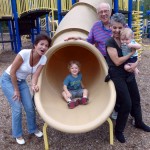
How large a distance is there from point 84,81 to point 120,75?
3.81 ft

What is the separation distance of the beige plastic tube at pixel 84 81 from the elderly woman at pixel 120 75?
0.12 metres

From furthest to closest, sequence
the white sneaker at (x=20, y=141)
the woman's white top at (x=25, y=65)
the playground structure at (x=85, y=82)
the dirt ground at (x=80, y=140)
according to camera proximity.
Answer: the white sneaker at (x=20, y=141) < the dirt ground at (x=80, y=140) < the woman's white top at (x=25, y=65) < the playground structure at (x=85, y=82)

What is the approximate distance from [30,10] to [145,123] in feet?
20.7

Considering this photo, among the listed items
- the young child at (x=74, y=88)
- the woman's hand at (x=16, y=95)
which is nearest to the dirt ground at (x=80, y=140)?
the young child at (x=74, y=88)

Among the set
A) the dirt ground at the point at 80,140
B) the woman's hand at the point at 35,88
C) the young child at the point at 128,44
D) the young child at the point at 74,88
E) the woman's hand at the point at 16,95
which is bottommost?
the dirt ground at the point at 80,140

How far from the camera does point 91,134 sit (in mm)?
3340

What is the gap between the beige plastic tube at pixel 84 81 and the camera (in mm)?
2745

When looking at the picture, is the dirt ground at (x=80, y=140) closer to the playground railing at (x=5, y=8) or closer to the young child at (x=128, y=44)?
the young child at (x=128, y=44)

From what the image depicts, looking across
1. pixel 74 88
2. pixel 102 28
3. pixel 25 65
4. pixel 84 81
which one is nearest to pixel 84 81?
pixel 84 81

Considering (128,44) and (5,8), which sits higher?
(128,44)

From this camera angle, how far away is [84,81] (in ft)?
13.4

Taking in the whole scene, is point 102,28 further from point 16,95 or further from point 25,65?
point 16,95

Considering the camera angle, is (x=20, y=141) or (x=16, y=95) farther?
(x=20, y=141)

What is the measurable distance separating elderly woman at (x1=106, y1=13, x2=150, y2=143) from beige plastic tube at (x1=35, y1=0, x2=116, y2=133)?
0.39ft
